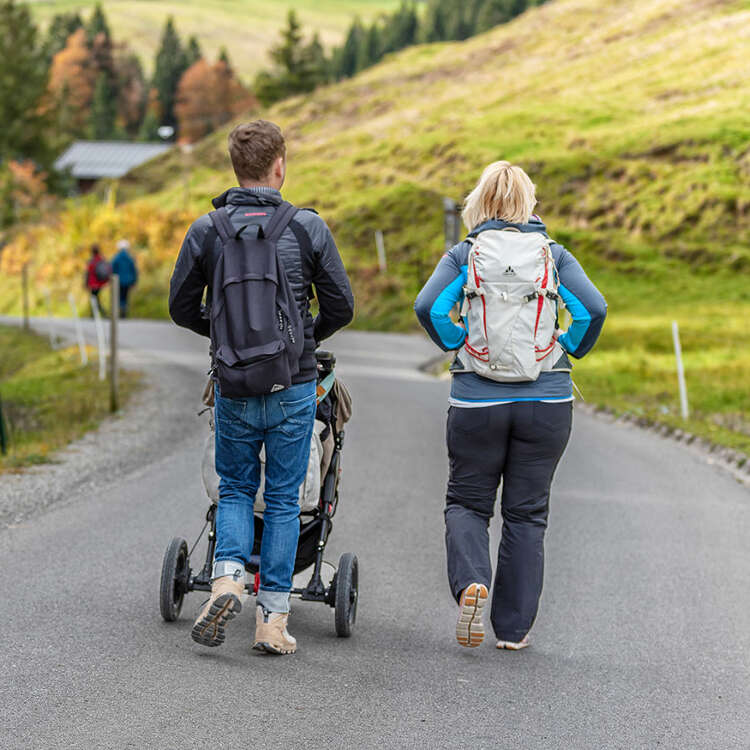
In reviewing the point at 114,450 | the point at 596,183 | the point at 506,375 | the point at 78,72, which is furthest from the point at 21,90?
the point at 506,375

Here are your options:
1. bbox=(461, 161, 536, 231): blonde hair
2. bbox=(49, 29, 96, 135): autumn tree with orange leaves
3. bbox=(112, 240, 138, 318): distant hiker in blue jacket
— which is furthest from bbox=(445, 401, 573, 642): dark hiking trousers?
bbox=(49, 29, 96, 135): autumn tree with orange leaves

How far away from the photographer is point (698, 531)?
8.58 metres

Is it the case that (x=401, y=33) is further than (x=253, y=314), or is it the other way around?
(x=401, y=33)

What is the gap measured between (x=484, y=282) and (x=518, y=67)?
7139 centimetres

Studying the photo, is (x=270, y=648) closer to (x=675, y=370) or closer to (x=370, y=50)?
(x=675, y=370)

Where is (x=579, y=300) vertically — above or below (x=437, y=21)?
below

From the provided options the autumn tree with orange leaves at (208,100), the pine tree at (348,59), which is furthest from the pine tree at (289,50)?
the pine tree at (348,59)

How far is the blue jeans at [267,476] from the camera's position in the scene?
517 cm

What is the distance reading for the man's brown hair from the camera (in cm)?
510

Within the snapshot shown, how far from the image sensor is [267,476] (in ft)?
17.5

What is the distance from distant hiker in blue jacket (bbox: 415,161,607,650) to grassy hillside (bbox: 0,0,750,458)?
7981mm

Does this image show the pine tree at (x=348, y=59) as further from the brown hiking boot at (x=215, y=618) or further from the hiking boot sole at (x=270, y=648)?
the brown hiking boot at (x=215, y=618)

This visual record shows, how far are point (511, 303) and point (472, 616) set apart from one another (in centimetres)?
137

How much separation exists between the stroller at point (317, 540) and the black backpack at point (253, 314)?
524 millimetres
